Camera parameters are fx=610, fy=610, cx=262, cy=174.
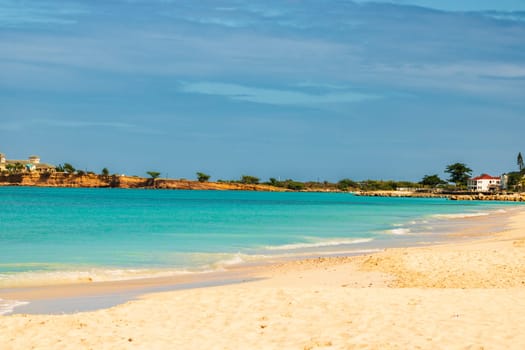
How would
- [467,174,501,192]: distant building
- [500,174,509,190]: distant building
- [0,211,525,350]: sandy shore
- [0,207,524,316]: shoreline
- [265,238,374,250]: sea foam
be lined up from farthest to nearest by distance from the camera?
[467,174,501,192]: distant building, [500,174,509,190]: distant building, [265,238,374,250]: sea foam, [0,207,524,316]: shoreline, [0,211,525,350]: sandy shore

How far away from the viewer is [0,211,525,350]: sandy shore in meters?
8.55

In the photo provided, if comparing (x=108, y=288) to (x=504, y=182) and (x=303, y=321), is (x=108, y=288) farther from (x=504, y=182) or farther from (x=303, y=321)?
(x=504, y=182)

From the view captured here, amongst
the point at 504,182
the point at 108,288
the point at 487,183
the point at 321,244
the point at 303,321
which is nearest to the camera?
the point at 303,321

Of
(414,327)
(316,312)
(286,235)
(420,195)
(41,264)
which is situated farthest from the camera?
(420,195)

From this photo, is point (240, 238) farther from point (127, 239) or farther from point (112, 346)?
point (112, 346)

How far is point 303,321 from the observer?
9.84 m

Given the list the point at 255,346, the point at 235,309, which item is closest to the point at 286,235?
the point at 235,309

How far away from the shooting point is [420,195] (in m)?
182

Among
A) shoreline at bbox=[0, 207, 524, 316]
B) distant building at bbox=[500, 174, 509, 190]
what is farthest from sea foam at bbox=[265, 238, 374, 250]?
distant building at bbox=[500, 174, 509, 190]

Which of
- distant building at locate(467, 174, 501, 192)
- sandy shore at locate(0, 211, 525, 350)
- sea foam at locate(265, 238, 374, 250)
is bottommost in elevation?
sea foam at locate(265, 238, 374, 250)

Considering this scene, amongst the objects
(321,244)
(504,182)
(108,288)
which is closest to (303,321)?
(108,288)

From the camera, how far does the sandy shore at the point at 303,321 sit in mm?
8547

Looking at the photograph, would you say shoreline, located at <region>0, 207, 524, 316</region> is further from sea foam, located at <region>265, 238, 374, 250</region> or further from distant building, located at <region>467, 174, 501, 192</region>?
distant building, located at <region>467, 174, 501, 192</region>

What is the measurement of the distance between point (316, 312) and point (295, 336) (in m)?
1.53
